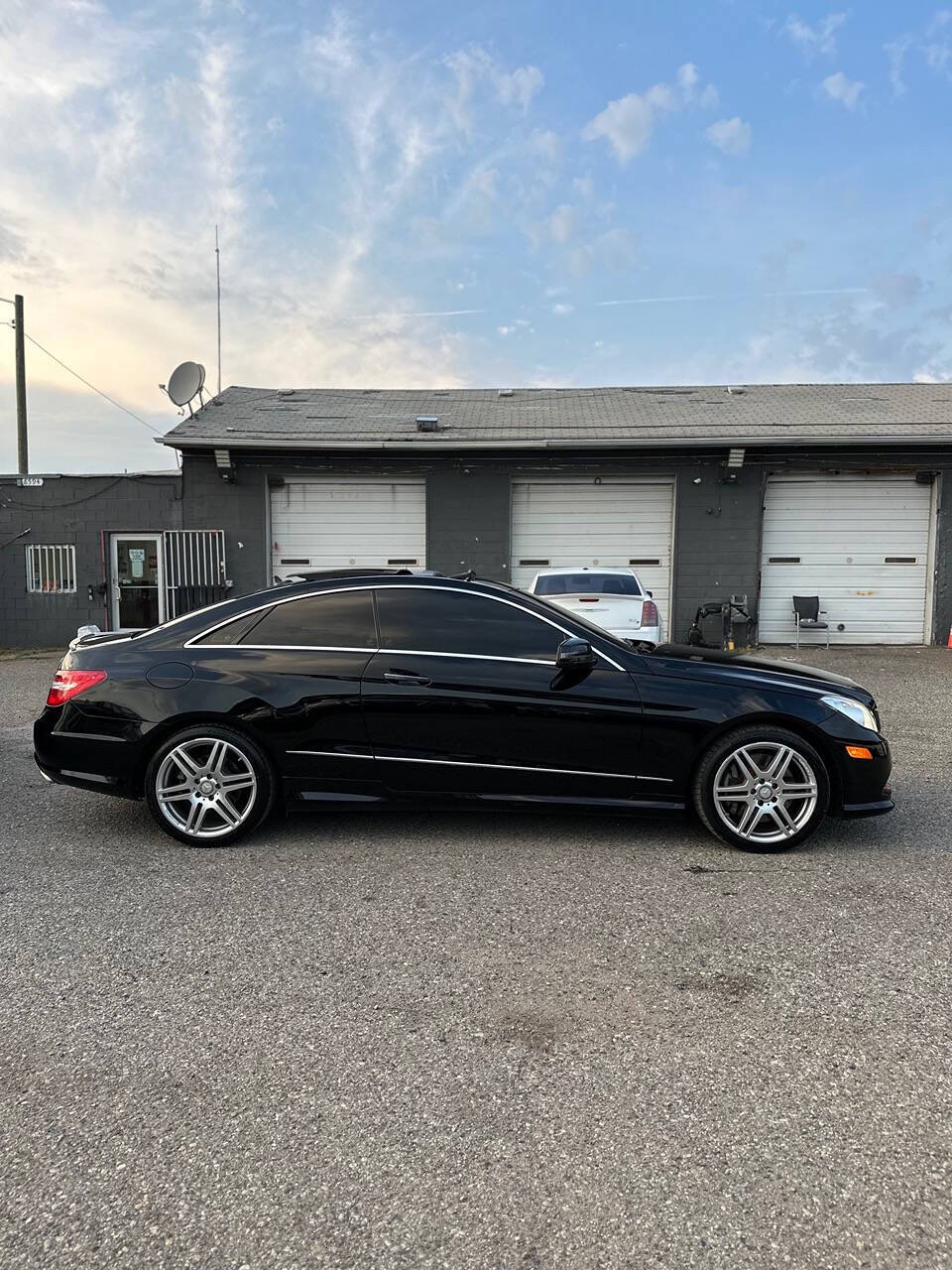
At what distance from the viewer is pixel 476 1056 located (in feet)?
7.80

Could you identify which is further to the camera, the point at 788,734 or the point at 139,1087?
the point at 788,734

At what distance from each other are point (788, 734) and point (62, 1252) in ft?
11.5

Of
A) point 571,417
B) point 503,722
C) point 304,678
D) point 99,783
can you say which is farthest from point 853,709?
point 571,417

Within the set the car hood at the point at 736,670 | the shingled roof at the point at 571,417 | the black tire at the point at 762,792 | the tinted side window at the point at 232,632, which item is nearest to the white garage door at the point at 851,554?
the shingled roof at the point at 571,417

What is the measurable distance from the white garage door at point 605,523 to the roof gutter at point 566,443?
81 centimetres

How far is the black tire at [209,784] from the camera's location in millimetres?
4148

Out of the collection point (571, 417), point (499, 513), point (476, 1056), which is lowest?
point (476, 1056)

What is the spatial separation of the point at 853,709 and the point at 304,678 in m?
2.86

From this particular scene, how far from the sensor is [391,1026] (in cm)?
252

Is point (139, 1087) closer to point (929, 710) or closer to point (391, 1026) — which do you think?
point (391, 1026)

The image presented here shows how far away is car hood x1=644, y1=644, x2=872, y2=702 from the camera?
4.15m

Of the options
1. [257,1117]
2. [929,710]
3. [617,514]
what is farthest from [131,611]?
[257,1117]

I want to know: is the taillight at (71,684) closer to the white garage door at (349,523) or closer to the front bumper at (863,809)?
the front bumper at (863,809)

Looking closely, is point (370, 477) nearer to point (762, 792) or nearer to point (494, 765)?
point (494, 765)
